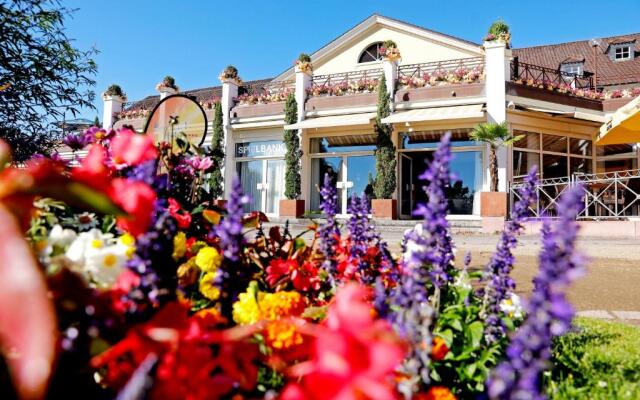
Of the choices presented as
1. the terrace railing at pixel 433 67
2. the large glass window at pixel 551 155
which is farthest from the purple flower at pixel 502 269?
the terrace railing at pixel 433 67

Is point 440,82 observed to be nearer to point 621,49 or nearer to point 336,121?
point 336,121

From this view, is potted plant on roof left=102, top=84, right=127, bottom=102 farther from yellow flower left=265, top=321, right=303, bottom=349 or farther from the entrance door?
yellow flower left=265, top=321, right=303, bottom=349

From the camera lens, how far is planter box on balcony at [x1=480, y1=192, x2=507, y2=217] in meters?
12.0

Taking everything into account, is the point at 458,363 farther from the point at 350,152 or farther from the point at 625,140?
the point at 350,152

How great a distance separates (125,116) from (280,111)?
7453 mm

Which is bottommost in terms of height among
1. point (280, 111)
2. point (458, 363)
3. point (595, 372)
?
point (595, 372)

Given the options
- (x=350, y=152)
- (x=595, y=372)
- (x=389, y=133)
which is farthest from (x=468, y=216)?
(x=595, y=372)

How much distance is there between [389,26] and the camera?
17.7 metres

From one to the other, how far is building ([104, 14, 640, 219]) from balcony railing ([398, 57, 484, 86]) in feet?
0.12

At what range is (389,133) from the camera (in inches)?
547

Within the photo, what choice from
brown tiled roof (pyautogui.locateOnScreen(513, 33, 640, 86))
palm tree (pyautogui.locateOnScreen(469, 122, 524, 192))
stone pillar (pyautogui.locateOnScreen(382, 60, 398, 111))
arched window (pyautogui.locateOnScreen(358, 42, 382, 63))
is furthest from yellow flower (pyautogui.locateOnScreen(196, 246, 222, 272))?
brown tiled roof (pyautogui.locateOnScreen(513, 33, 640, 86))

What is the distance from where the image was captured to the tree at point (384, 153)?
538 inches

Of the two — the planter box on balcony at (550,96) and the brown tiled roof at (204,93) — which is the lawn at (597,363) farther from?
the brown tiled roof at (204,93)

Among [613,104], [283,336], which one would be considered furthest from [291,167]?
[283,336]
